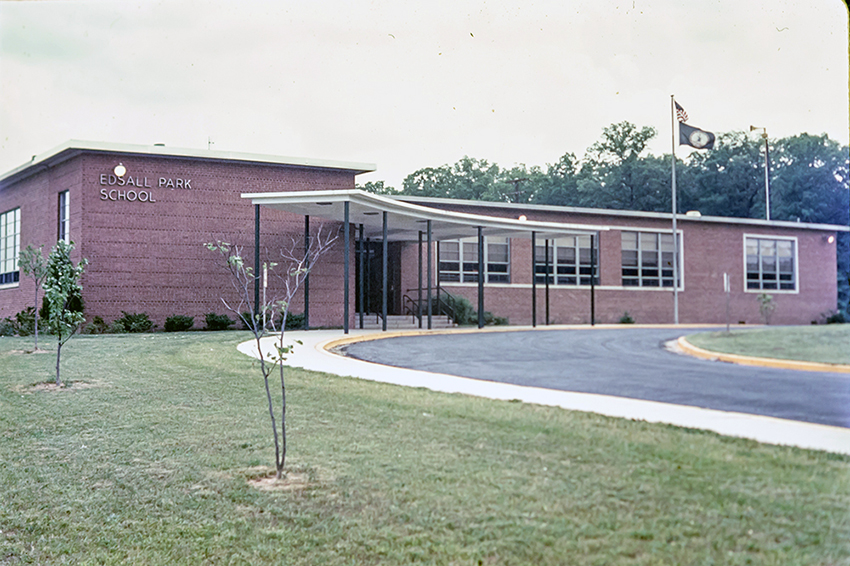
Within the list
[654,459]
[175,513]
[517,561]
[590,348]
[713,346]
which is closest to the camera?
[517,561]

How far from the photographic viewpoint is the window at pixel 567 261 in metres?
28.9

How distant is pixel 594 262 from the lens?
1140 inches

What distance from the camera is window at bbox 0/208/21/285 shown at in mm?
23906

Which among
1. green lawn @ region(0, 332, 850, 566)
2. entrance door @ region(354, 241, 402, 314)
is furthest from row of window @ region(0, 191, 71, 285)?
green lawn @ region(0, 332, 850, 566)

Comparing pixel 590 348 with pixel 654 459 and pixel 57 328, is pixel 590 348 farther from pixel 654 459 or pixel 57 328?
pixel 654 459

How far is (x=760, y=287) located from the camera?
28.5m

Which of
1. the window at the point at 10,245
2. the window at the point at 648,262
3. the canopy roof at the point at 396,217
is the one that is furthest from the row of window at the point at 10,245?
the window at the point at 648,262

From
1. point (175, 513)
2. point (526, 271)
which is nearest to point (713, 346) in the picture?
point (175, 513)

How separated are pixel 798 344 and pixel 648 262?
24360 millimetres

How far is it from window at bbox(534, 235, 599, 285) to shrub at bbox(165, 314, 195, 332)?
13052 millimetres

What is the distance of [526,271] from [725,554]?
2587 centimetres

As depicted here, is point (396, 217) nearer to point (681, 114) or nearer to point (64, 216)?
point (64, 216)

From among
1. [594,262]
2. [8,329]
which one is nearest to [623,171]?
[8,329]

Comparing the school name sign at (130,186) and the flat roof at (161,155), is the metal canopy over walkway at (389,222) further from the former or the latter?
the school name sign at (130,186)
